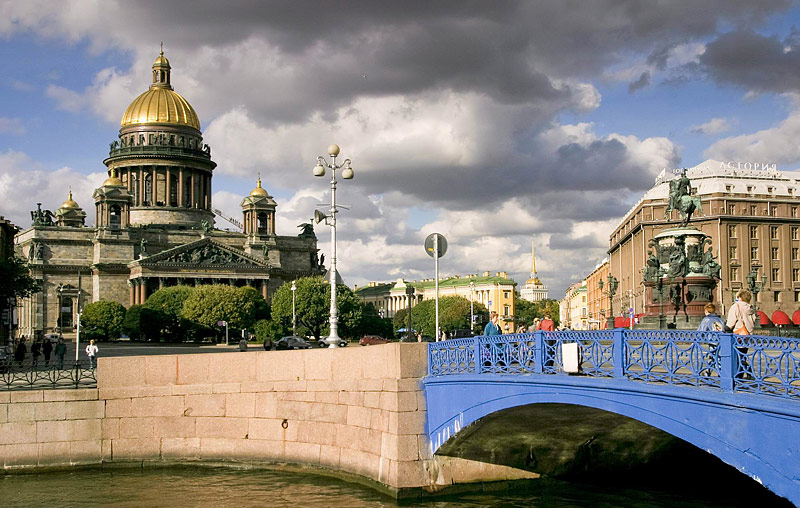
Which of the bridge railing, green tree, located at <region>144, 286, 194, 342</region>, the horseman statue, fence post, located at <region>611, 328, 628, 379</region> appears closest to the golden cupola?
green tree, located at <region>144, 286, 194, 342</region>

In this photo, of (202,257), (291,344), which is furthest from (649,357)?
(202,257)

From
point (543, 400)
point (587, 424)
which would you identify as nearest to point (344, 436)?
point (587, 424)

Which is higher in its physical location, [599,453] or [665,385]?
[665,385]

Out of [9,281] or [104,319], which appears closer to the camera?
[9,281]

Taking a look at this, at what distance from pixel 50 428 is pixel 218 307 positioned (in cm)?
6374

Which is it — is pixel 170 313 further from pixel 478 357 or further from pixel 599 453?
pixel 478 357

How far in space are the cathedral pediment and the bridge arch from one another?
9553 cm

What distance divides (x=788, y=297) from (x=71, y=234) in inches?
3290

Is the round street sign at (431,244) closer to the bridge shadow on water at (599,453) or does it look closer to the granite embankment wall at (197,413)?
the granite embankment wall at (197,413)

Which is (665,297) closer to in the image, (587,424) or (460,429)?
(587,424)

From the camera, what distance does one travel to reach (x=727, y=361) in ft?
38.0

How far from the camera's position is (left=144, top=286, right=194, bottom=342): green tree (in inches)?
3482

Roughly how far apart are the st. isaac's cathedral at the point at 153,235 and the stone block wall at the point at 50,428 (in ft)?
267

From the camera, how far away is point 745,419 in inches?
442
